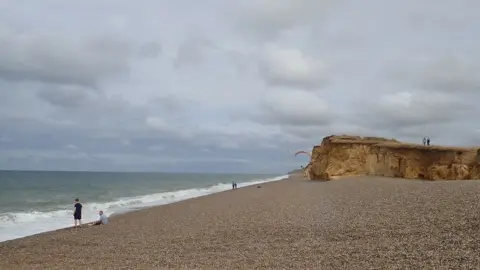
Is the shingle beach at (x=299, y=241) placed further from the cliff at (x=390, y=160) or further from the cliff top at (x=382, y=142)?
the cliff top at (x=382, y=142)

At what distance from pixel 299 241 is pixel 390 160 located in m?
26.3

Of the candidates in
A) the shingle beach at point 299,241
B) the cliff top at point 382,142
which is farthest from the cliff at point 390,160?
the shingle beach at point 299,241

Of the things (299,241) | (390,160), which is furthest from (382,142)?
(299,241)

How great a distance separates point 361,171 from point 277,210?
20.8 metres

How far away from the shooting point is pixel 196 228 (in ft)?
57.4

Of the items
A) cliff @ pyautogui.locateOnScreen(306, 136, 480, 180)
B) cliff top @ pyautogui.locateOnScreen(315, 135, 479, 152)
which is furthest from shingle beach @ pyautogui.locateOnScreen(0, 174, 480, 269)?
cliff top @ pyautogui.locateOnScreen(315, 135, 479, 152)

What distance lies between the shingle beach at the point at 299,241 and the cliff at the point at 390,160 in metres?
14.0

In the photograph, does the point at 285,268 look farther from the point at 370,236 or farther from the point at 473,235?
the point at 473,235

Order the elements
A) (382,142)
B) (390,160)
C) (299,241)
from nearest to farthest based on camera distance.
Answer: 1. (299,241)
2. (390,160)
3. (382,142)

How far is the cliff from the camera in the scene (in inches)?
1230

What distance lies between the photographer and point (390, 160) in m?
36.8

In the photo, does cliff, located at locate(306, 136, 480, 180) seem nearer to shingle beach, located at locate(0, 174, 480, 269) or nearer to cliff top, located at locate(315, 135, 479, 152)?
cliff top, located at locate(315, 135, 479, 152)

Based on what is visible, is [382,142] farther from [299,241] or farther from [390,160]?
[299,241]

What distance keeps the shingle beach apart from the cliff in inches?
550
